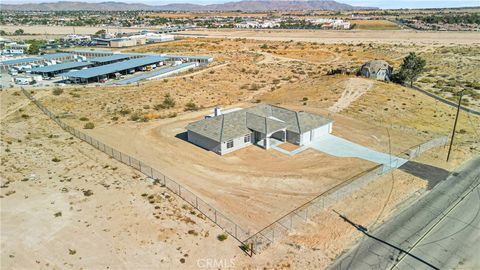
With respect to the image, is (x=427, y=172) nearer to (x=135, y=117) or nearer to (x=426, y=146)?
(x=426, y=146)

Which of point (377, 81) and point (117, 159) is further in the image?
point (377, 81)

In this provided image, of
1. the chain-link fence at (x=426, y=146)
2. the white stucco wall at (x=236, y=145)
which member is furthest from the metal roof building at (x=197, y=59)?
the chain-link fence at (x=426, y=146)

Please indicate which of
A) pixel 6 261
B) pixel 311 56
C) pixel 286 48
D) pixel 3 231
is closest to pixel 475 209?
pixel 6 261

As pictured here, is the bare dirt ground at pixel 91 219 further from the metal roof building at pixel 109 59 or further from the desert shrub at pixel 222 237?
the metal roof building at pixel 109 59

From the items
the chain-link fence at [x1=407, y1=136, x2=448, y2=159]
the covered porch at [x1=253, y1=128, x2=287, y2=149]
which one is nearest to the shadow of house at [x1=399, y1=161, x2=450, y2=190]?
the chain-link fence at [x1=407, y1=136, x2=448, y2=159]

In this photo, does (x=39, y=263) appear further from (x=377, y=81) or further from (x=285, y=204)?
(x=377, y=81)

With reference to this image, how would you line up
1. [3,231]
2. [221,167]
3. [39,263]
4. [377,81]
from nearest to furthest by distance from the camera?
1. [39,263]
2. [3,231]
3. [221,167]
4. [377,81]
